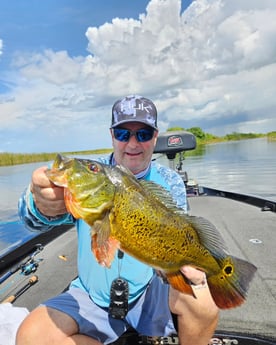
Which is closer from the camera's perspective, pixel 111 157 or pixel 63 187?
pixel 63 187

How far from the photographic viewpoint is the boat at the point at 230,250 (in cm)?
238

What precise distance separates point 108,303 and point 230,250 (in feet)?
7.85

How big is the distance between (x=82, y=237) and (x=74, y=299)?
409 millimetres

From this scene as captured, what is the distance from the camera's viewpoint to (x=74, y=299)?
2174 millimetres

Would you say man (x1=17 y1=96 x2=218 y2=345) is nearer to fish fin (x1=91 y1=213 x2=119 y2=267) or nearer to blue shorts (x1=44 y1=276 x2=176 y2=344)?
blue shorts (x1=44 y1=276 x2=176 y2=344)

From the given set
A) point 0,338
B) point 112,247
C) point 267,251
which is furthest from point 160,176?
point 267,251

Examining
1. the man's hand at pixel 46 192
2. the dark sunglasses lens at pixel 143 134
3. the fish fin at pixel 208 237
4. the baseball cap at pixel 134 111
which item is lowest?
the fish fin at pixel 208 237

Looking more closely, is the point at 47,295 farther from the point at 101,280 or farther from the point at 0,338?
the point at 101,280

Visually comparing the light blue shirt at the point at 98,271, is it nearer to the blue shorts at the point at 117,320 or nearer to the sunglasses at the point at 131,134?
the blue shorts at the point at 117,320

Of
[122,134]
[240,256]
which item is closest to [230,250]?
[240,256]

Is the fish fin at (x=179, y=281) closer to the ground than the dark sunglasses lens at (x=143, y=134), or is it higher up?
closer to the ground

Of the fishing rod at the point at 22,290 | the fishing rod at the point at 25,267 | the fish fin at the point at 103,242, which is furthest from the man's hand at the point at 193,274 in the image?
the fishing rod at the point at 25,267

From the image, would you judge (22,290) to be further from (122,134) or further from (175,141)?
(175,141)

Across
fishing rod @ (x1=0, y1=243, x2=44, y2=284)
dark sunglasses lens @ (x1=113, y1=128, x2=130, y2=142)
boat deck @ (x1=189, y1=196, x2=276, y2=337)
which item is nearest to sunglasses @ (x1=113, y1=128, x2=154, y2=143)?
dark sunglasses lens @ (x1=113, y1=128, x2=130, y2=142)
